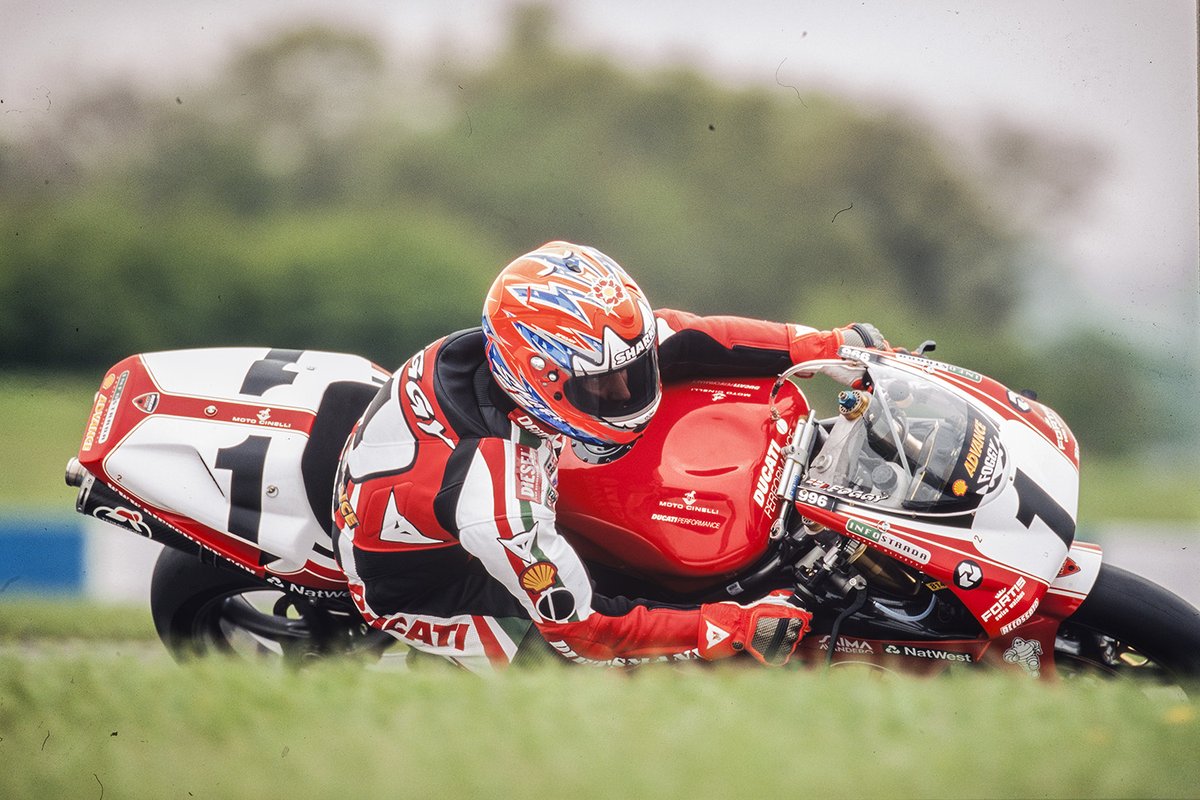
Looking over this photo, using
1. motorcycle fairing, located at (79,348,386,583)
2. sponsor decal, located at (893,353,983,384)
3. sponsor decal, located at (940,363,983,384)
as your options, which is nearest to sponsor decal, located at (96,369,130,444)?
motorcycle fairing, located at (79,348,386,583)

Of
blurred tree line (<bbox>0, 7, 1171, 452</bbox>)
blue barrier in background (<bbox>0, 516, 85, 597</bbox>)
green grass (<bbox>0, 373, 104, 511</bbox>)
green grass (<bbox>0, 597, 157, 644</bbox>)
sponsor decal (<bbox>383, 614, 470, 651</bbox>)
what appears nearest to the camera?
sponsor decal (<bbox>383, 614, 470, 651</bbox>)

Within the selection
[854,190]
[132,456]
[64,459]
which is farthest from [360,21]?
[854,190]

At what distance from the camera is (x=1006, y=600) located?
2.93m

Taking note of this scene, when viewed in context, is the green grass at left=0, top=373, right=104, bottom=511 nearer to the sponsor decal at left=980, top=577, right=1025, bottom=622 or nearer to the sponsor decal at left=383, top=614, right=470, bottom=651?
the sponsor decal at left=383, top=614, right=470, bottom=651

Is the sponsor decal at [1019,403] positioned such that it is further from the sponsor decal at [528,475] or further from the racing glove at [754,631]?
the sponsor decal at [528,475]

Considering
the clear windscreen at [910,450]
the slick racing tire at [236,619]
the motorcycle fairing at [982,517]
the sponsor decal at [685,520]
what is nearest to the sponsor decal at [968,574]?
the motorcycle fairing at [982,517]

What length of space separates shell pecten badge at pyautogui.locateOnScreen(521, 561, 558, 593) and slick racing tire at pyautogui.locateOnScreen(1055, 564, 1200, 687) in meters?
1.50

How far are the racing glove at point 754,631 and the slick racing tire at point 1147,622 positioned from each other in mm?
814

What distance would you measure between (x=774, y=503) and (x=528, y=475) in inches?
30.1

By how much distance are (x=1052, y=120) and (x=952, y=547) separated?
18.1 ft

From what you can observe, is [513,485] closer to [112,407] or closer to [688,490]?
[688,490]

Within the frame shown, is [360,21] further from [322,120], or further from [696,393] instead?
[696,393]

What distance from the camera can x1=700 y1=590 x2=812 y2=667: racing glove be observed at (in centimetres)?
303

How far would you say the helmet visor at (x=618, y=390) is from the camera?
10.1 ft
